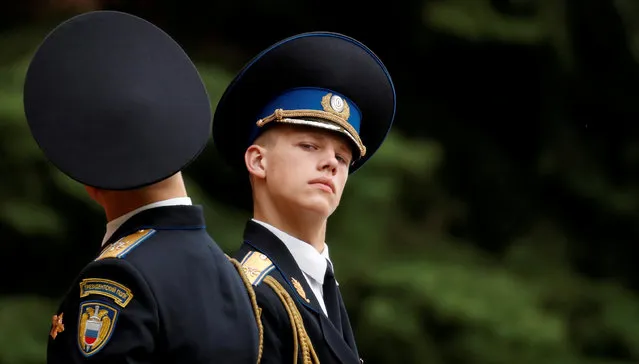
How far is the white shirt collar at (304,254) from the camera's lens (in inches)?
129

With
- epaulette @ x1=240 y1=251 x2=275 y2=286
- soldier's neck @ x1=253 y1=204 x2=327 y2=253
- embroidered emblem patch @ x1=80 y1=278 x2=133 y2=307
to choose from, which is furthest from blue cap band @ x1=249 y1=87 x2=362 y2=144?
embroidered emblem patch @ x1=80 y1=278 x2=133 y2=307

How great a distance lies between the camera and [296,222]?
3.27 m

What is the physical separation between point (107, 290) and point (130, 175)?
20 centimetres

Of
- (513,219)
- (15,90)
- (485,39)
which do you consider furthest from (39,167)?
(513,219)

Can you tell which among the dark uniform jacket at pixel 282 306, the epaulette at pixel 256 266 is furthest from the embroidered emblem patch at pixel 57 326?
the epaulette at pixel 256 266

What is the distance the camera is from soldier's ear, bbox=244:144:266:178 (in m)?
3.28

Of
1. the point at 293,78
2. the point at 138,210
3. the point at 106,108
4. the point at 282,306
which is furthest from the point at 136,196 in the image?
the point at 293,78

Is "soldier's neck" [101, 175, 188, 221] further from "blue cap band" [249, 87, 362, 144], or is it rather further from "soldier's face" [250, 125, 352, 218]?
"blue cap band" [249, 87, 362, 144]

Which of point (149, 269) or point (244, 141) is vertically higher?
point (244, 141)

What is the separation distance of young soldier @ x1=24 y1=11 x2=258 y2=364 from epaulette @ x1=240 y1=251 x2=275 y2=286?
0.60 meters

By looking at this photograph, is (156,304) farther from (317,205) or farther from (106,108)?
(317,205)

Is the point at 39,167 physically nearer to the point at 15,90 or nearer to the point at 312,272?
the point at 15,90

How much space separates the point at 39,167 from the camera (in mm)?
5965

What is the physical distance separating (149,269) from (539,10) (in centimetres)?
556
